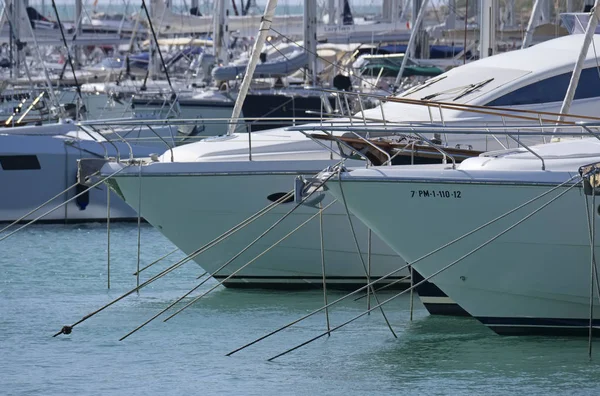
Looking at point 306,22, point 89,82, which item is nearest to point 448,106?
point 306,22

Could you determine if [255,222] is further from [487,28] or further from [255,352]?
[487,28]

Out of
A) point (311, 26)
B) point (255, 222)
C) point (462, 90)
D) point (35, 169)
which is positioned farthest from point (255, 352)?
point (311, 26)

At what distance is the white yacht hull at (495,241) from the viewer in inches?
457

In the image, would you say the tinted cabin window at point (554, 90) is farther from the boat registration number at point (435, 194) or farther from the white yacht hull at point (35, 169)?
the white yacht hull at point (35, 169)

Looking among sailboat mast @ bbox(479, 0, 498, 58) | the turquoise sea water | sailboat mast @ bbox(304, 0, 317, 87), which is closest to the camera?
the turquoise sea water

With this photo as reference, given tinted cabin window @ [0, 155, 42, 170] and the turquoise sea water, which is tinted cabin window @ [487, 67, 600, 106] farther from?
tinted cabin window @ [0, 155, 42, 170]

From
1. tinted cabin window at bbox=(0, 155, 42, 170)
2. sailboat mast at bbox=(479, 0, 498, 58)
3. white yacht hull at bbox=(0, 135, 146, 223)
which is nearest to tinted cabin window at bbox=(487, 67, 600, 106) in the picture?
sailboat mast at bbox=(479, 0, 498, 58)

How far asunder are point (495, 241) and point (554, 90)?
5.09 m

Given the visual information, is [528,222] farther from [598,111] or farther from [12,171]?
[12,171]

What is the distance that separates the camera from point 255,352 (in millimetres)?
12289

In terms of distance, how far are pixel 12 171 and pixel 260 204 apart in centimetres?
947

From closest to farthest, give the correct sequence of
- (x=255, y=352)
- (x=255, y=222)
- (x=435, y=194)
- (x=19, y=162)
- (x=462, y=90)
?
(x=435, y=194) < (x=255, y=352) < (x=255, y=222) < (x=462, y=90) < (x=19, y=162)

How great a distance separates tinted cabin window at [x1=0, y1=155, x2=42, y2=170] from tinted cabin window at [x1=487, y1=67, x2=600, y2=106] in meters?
9.92

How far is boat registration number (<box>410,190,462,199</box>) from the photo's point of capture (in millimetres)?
11766
